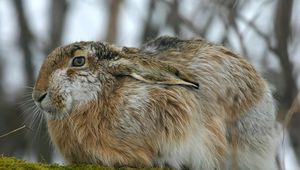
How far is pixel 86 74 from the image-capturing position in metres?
5.41

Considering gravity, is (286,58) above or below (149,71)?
below

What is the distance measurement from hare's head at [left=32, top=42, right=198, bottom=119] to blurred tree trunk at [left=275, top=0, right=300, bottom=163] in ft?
10.8

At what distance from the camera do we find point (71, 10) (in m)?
12.5

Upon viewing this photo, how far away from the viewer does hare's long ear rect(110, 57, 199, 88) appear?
5367mm

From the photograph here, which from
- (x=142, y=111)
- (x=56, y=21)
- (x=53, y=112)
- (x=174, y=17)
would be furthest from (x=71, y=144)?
(x=56, y=21)

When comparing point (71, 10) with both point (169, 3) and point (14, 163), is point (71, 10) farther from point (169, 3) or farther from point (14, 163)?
point (14, 163)

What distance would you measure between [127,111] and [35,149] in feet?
17.6

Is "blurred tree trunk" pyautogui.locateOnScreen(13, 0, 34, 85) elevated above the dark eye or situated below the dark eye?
below

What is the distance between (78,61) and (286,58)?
12.1 ft

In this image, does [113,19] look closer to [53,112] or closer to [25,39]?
[25,39]

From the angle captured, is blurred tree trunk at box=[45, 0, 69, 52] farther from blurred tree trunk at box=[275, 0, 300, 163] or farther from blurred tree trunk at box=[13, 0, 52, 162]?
blurred tree trunk at box=[275, 0, 300, 163]

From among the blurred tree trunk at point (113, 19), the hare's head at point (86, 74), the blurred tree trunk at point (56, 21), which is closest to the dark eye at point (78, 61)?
the hare's head at point (86, 74)

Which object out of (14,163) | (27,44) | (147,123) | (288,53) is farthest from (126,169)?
(27,44)

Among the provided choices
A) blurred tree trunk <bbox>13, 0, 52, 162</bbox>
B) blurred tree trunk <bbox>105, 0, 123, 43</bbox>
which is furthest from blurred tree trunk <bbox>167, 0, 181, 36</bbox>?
blurred tree trunk <bbox>13, 0, 52, 162</bbox>
